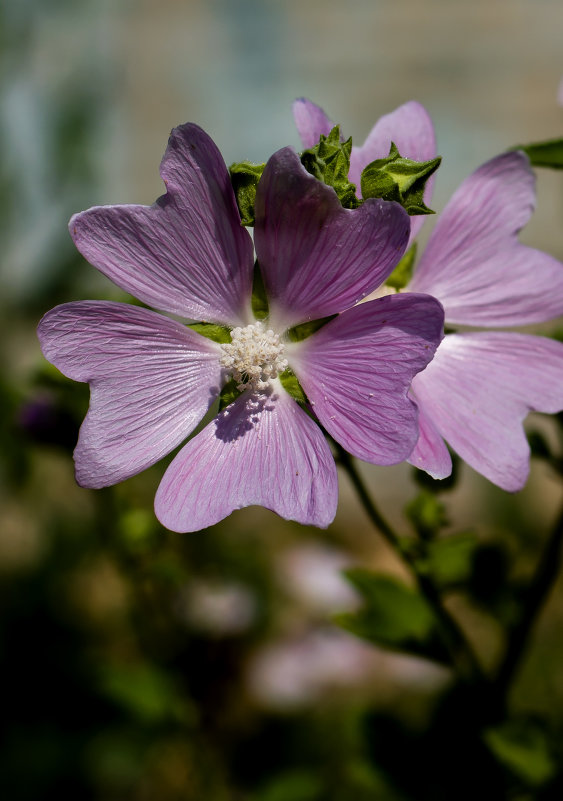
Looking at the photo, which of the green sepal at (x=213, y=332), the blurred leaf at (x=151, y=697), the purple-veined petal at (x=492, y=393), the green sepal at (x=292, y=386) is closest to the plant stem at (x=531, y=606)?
the purple-veined petal at (x=492, y=393)

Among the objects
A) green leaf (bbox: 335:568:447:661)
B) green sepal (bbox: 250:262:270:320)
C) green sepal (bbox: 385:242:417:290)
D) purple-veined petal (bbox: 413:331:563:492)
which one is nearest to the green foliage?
green sepal (bbox: 385:242:417:290)

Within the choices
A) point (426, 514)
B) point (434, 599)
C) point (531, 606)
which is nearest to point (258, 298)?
point (426, 514)

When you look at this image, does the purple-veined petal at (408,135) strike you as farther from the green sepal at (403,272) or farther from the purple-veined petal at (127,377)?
the purple-veined petal at (127,377)

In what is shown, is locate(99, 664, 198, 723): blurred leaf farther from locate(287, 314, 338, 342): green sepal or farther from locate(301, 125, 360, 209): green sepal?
locate(301, 125, 360, 209): green sepal

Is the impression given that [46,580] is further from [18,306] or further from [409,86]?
[409,86]

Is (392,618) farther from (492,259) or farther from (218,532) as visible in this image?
(218,532)

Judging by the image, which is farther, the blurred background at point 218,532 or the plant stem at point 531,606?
the blurred background at point 218,532
